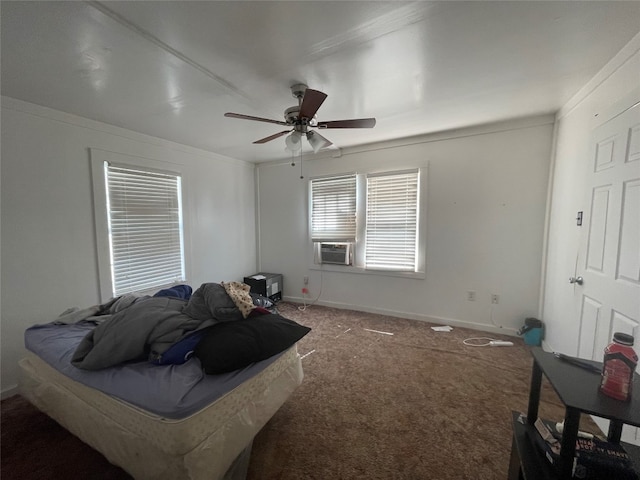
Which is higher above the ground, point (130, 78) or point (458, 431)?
point (130, 78)

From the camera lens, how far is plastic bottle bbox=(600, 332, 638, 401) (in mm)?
835

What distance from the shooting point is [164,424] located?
1035mm

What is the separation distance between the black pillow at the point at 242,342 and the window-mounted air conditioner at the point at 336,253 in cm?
216

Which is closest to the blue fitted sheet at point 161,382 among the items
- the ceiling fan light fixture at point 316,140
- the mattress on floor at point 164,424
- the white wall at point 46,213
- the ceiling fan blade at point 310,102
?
the mattress on floor at point 164,424

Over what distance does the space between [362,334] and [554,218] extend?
2.36m

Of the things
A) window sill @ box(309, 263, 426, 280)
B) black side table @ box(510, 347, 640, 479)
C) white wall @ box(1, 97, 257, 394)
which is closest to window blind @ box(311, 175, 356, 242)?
window sill @ box(309, 263, 426, 280)

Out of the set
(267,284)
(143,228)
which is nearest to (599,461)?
(267,284)

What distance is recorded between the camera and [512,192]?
2762 millimetres

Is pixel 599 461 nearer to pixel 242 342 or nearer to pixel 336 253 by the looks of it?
pixel 242 342

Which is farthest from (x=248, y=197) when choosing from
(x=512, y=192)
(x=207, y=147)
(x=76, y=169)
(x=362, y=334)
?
(x=512, y=192)

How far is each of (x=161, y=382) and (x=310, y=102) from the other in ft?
5.99

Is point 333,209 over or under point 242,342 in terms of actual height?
over

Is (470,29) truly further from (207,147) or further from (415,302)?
(207,147)

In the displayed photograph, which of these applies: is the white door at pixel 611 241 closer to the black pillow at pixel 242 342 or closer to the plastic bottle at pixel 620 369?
the plastic bottle at pixel 620 369
